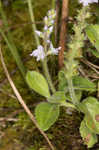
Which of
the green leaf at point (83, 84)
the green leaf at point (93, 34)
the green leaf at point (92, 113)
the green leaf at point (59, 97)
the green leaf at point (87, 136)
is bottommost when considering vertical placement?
the green leaf at point (87, 136)

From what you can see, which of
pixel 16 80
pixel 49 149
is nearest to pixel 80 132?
pixel 49 149

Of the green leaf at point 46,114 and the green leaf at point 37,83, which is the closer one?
the green leaf at point 46,114

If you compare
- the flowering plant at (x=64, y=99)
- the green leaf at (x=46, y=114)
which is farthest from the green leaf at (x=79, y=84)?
the green leaf at (x=46, y=114)

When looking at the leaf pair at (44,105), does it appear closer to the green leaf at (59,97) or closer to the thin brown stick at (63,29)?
the green leaf at (59,97)

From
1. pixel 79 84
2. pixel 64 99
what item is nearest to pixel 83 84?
pixel 79 84

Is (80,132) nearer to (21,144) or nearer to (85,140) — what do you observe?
(85,140)

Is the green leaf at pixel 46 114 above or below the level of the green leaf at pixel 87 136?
above
